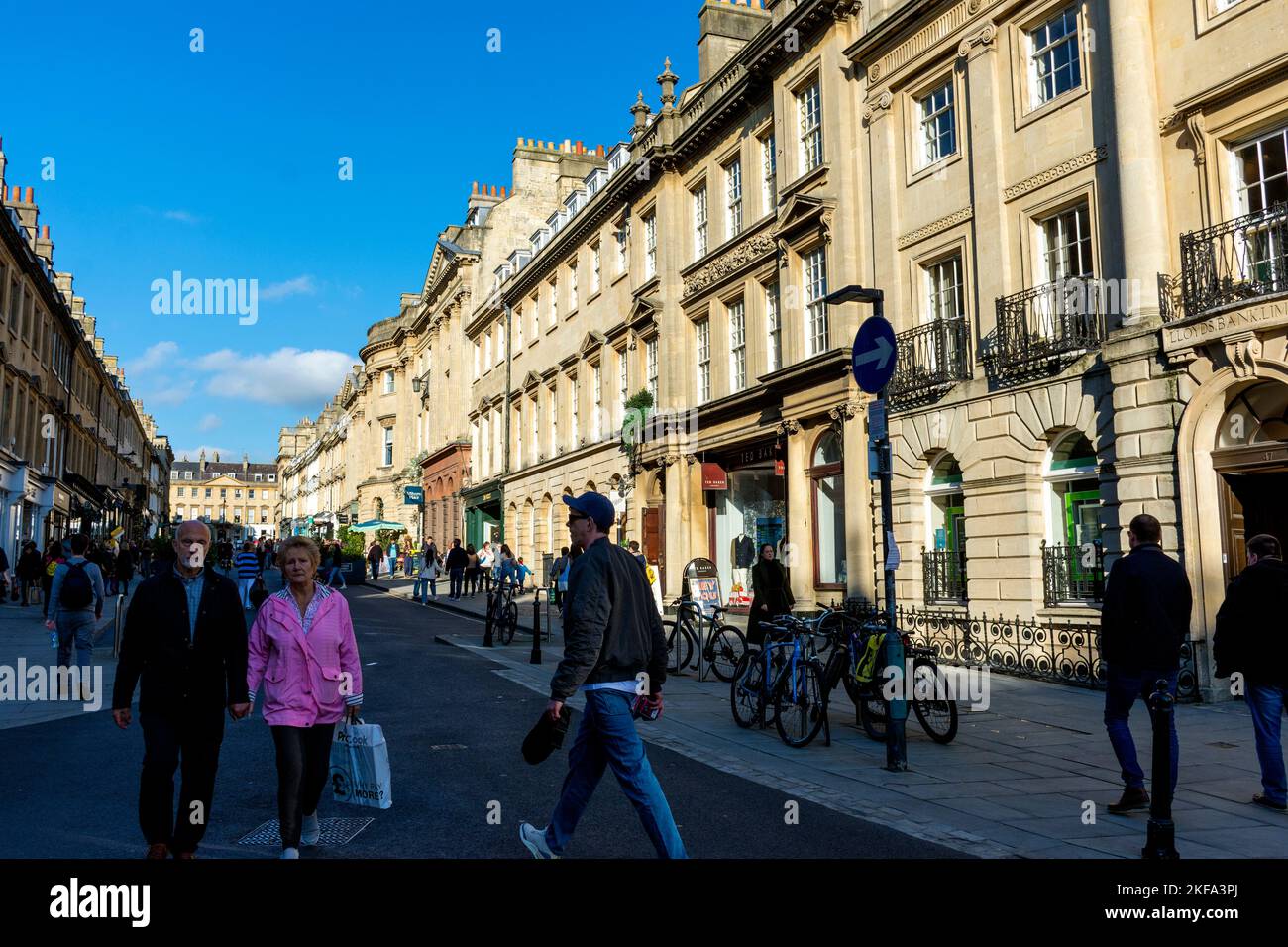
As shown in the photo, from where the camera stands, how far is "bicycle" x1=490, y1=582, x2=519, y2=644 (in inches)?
715

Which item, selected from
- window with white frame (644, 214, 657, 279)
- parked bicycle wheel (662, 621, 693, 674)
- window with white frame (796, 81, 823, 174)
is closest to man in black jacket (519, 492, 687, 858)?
parked bicycle wheel (662, 621, 693, 674)

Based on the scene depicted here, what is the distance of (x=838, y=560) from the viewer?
19484mm

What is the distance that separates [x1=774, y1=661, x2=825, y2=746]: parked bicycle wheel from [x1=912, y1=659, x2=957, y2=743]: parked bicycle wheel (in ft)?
2.93

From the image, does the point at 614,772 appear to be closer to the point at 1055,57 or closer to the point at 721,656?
the point at 721,656

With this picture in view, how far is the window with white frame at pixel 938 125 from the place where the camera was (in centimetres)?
1695

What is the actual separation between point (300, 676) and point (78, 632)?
7.66 m

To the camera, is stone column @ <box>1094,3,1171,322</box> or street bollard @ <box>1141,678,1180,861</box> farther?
stone column @ <box>1094,3,1171,322</box>

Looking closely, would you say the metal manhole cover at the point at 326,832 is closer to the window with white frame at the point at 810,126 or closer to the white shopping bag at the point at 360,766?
the white shopping bag at the point at 360,766

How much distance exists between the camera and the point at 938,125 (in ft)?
56.9

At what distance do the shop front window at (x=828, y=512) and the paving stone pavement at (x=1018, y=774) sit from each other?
7.18 m

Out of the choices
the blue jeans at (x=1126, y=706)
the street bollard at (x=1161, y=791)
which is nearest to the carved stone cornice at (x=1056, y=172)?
the blue jeans at (x=1126, y=706)

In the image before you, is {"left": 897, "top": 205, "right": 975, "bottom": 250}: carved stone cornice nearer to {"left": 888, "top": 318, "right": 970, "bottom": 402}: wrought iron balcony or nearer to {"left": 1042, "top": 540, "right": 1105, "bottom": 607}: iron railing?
{"left": 888, "top": 318, "right": 970, "bottom": 402}: wrought iron balcony

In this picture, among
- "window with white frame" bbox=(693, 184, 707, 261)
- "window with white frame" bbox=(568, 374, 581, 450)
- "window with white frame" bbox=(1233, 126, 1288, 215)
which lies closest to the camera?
"window with white frame" bbox=(1233, 126, 1288, 215)

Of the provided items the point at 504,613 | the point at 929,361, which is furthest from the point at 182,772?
the point at 929,361
